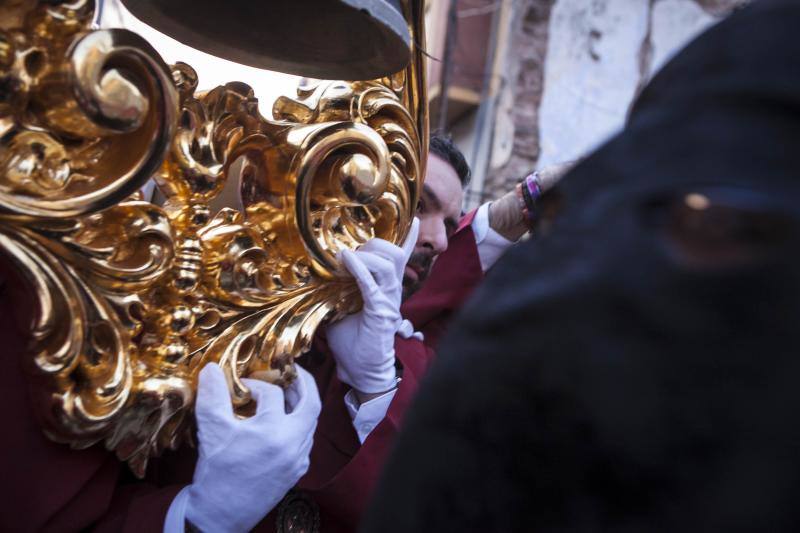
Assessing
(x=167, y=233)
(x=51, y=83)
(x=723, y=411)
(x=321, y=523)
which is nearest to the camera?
(x=723, y=411)

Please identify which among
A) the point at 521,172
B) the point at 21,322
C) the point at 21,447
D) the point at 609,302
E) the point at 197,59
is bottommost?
the point at 521,172

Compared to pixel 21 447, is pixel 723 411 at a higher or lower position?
higher

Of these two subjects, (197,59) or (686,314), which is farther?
(197,59)

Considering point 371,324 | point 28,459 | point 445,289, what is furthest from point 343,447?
point 445,289

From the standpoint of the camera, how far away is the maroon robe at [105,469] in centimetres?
86

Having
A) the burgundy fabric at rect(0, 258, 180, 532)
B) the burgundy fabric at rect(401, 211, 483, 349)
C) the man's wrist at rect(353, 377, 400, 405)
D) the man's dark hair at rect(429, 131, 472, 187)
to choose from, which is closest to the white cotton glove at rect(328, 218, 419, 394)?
the man's wrist at rect(353, 377, 400, 405)

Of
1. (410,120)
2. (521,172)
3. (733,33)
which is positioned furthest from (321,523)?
(521,172)

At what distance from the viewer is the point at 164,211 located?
0.95 meters

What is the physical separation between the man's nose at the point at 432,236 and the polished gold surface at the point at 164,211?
0.49 metres

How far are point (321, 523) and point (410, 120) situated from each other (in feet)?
2.16

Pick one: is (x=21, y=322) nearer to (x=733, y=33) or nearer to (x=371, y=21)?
(x=371, y=21)

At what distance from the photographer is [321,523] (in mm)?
1213

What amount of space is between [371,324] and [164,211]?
0.41 m

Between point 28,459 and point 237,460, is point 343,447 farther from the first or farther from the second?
point 28,459
